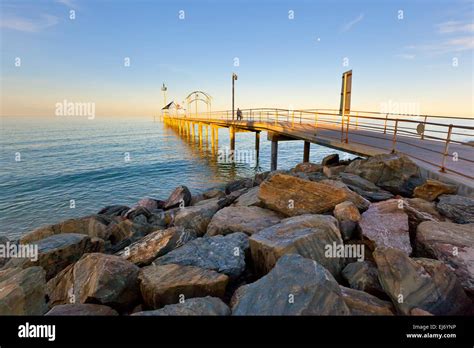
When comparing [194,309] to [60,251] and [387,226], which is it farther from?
[60,251]

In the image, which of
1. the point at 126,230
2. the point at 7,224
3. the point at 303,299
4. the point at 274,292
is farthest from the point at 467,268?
the point at 7,224

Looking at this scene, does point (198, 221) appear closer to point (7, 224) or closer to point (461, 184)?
point (461, 184)

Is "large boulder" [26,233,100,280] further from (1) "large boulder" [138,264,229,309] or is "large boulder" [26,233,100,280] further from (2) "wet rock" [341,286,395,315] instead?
(2) "wet rock" [341,286,395,315]

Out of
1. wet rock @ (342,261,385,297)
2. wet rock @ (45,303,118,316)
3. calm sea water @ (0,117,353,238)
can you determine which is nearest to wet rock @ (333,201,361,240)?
wet rock @ (342,261,385,297)

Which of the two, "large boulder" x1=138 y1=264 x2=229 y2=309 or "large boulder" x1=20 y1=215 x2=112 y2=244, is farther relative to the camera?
"large boulder" x1=20 y1=215 x2=112 y2=244

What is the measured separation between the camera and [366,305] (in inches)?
95.3

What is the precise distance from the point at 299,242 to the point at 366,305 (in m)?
0.97

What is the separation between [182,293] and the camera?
2.89 meters

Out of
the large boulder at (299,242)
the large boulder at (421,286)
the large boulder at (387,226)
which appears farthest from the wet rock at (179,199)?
the large boulder at (421,286)

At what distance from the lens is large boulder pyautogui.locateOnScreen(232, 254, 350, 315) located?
222cm

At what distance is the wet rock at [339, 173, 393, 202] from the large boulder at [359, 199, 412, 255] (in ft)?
3.12

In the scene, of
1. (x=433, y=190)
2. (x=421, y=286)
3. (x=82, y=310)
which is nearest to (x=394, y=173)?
(x=433, y=190)

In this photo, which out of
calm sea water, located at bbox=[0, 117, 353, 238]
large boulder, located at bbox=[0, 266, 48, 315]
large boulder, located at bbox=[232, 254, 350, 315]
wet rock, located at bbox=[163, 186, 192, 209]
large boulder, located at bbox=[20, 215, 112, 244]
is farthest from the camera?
calm sea water, located at bbox=[0, 117, 353, 238]
